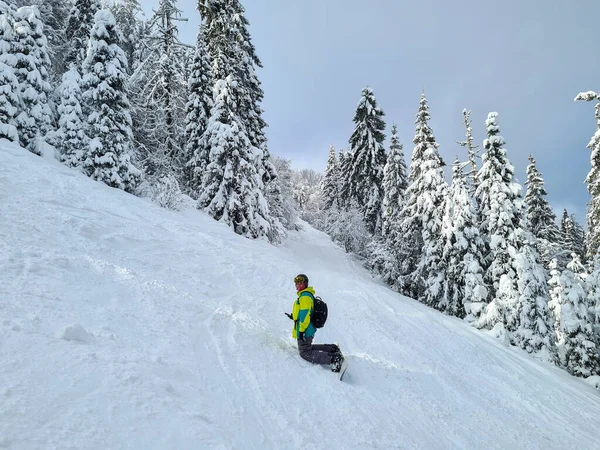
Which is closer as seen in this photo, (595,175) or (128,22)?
(595,175)

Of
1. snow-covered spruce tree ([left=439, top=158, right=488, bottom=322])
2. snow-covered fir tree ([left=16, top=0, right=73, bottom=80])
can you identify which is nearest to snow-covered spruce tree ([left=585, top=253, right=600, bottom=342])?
snow-covered spruce tree ([left=439, top=158, right=488, bottom=322])

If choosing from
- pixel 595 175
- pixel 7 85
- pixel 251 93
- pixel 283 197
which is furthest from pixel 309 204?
pixel 7 85

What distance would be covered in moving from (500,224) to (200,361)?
705 inches

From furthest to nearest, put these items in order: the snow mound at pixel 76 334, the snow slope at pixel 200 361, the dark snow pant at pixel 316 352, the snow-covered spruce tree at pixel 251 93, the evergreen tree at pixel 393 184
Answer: the evergreen tree at pixel 393 184, the snow-covered spruce tree at pixel 251 93, the dark snow pant at pixel 316 352, the snow mound at pixel 76 334, the snow slope at pixel 200 361

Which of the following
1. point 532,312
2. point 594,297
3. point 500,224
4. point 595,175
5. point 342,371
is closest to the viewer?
point 342,371

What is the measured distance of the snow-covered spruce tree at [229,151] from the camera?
20.3 meters

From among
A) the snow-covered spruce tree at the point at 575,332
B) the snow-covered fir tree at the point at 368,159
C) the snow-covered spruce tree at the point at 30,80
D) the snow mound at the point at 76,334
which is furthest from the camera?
the snow-covered fir tree at the point at 368,159

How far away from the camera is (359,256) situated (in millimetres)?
32219

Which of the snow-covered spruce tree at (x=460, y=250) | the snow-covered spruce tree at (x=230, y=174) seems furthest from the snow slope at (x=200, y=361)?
the snow-covered spruce tree at (x=460, y=250)

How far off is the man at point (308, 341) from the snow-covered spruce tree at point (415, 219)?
62.5 feet

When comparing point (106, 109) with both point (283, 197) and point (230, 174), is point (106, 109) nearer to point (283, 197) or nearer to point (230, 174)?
point (230, 174)

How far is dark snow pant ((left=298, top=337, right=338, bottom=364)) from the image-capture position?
631 centimetres

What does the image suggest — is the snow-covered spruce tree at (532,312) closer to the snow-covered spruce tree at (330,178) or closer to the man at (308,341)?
the man at (308,341)

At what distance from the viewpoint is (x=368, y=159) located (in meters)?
34.2
